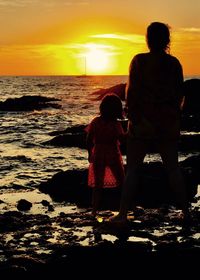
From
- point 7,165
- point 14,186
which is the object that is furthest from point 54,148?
point 14,186

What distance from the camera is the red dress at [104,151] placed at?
690cm

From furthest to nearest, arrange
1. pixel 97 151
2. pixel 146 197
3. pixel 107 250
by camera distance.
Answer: pixel 146 197 < pixel 97 151 < pixel 107 250

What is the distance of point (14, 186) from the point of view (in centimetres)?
981

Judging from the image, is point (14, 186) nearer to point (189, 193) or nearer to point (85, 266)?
point (189, 193)

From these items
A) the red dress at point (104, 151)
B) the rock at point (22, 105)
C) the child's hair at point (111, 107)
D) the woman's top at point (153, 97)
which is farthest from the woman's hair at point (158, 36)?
the rock at point (22, 105)

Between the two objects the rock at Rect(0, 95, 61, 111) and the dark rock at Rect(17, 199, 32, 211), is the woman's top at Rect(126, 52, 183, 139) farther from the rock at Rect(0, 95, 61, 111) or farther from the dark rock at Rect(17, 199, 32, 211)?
the rock at Rect(0, 95, 61, 111)

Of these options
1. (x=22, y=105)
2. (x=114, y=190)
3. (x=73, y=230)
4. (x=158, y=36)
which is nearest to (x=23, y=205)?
(x=114, y=190)

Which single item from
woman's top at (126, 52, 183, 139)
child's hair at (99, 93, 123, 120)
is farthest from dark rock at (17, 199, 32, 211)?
woman's top at (126, 52, 183, 139)

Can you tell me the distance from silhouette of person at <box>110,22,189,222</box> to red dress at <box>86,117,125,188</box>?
0.99m

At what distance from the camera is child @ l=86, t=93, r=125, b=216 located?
22.6 ft

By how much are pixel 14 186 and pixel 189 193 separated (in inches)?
140

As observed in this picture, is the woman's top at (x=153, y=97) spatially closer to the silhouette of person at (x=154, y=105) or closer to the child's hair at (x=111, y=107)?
the silhouette of person at (x=154, y=105)

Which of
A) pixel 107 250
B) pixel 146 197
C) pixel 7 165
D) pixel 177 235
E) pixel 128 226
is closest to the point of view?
pixel 107 250

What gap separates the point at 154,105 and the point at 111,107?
1.02 meters
